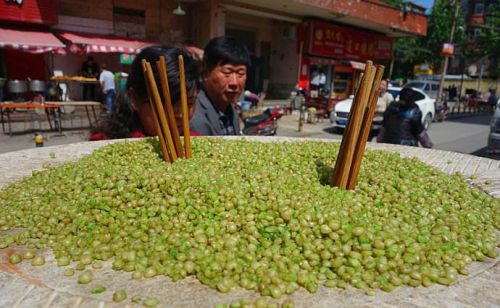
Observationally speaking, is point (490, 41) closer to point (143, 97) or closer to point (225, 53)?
point (225, 53)

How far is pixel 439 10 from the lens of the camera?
102 feet

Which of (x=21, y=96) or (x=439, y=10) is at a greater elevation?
(x=439, y=10)

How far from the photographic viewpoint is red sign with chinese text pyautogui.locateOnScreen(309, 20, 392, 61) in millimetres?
15617

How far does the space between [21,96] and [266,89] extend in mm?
9427

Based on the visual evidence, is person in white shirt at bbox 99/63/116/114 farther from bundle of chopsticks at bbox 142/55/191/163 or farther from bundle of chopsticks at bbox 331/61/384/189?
bundle of chopsticks at bbox 331/61/384/189

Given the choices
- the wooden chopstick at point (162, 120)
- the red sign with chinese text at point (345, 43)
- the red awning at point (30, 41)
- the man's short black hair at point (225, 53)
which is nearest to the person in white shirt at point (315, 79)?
the red sign with chinese text at point (345, 43)

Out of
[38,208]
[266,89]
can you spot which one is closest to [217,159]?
[38,208]

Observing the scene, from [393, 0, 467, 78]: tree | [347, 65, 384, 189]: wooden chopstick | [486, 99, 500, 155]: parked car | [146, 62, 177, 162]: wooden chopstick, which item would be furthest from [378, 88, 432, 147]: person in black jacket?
[393, 0, 467, 78]: tree

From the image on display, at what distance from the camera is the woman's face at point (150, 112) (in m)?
2.62

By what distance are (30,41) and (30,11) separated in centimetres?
97

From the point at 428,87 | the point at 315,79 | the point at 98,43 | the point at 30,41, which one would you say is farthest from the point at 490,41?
the point at 30,41

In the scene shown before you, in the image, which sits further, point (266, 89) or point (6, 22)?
point (266, 89)

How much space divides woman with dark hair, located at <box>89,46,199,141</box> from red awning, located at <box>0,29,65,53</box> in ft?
25.4

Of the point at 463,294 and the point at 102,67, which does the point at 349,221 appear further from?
the point at 102,67
